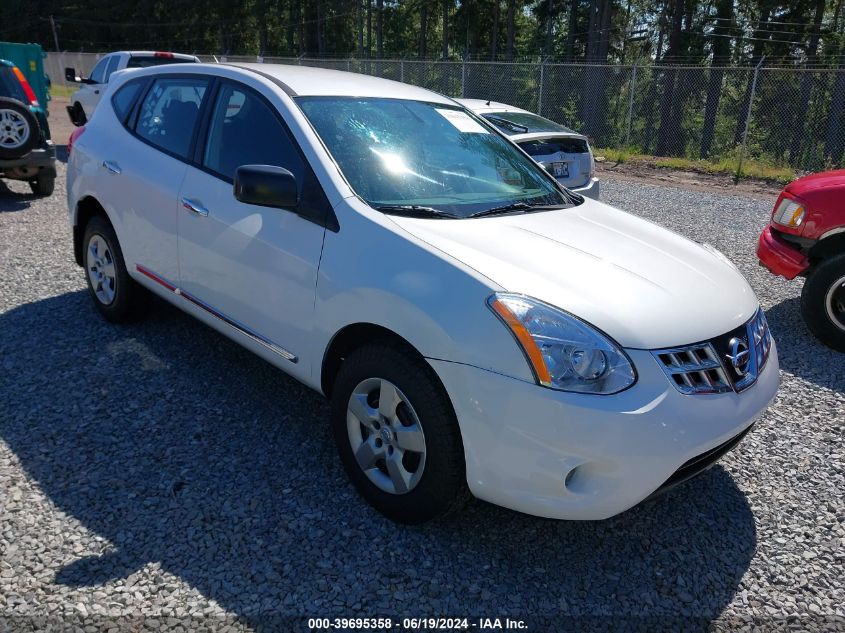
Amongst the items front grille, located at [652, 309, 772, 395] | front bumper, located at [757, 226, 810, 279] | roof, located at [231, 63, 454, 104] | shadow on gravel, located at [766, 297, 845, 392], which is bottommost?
shadow on gravel, located at [766, 297, 845, 392]

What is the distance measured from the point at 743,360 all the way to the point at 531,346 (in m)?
0.96

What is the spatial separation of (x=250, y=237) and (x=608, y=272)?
1.69 metres

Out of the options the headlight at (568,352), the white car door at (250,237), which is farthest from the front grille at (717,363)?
the white car door at (250,237)

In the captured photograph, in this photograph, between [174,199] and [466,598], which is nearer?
[466,598]

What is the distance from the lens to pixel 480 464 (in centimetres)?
256

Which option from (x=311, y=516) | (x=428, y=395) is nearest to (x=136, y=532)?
(x=311, y=516)

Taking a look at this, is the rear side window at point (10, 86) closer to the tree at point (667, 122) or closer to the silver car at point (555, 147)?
the silver car at point (555, 147)

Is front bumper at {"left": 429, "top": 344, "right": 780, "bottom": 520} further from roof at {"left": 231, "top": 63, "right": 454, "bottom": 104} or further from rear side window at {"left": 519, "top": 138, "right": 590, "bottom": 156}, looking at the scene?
rear side window at {"left": 519, "top": 138, "right": 590, "bottom": 156}

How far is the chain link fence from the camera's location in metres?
18.0

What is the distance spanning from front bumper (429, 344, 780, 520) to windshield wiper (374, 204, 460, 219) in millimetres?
789

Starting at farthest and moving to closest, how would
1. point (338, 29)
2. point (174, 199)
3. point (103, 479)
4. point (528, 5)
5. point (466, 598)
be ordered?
point (338, 29) < point (528, 5) < point (174, 199) < point (103, 479) < point (466, 598)

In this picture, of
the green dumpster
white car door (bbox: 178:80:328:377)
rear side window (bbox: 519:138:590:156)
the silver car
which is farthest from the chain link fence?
white car door (bbox: 178:80:328:377)

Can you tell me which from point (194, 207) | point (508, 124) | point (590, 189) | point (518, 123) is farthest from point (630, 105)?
point (194, 207)

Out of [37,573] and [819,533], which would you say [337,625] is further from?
[819,533]
